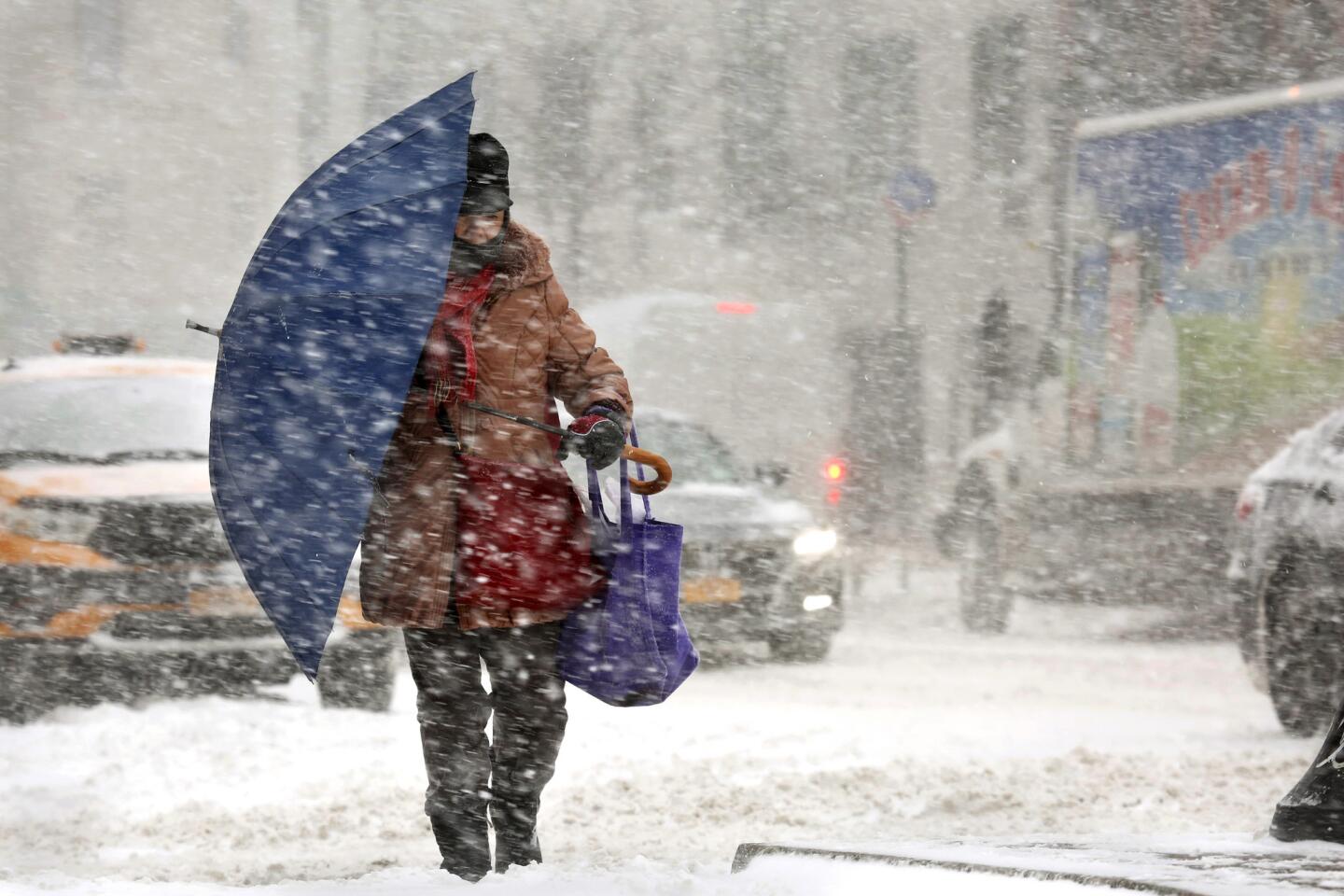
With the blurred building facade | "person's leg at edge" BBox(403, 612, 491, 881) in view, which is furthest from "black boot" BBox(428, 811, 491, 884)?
the blurred building facade

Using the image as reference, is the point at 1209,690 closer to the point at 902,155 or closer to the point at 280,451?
the point at 280,451

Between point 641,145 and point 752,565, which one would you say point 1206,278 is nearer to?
point 752,565

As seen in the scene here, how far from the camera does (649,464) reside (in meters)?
3.89

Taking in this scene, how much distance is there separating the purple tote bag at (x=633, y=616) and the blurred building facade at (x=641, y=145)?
14.1 metres

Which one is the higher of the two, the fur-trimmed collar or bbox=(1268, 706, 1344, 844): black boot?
the fur-trimmed collar

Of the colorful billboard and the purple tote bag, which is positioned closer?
the purple tote bag

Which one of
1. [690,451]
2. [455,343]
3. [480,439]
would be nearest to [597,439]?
[480,439]

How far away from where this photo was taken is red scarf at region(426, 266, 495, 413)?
12.4ft

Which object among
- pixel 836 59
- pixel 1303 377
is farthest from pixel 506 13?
pixel 1303 377

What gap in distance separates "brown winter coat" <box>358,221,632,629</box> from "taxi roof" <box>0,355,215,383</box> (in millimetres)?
4445

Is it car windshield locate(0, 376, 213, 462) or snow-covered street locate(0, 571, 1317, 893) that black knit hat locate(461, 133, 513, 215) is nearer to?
snow-covered street locate(0, 571, 1317, 893)

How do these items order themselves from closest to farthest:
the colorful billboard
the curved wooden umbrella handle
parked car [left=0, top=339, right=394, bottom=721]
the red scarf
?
1. the red scarf
2. the curved wooden umbrella handle
3. parked car [left=0, top=339, right=394, bottom=721]
4. the colorful billboard

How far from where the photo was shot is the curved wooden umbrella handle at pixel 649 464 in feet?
12.8

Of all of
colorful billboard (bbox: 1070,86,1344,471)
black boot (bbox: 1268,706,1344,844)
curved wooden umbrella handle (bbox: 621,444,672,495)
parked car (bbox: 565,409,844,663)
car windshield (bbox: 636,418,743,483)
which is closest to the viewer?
black boot (bbox: 1268,706,1344,844)
